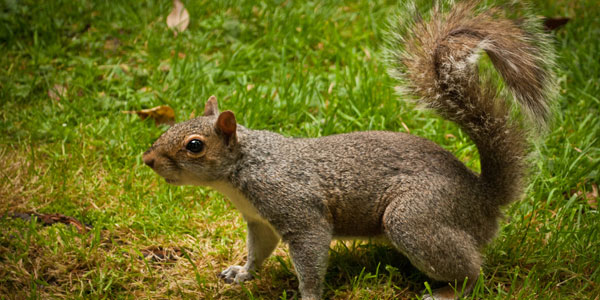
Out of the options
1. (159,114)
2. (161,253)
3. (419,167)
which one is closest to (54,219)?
(161,253)

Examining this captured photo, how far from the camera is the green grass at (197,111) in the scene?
2.75 metres

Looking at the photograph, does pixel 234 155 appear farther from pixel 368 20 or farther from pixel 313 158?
pixel 368 20

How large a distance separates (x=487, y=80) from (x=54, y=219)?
7.26 feet

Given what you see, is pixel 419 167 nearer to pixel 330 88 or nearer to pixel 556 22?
pixel 330 88

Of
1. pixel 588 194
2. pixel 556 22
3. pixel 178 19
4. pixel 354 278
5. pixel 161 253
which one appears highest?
pixel 556 22

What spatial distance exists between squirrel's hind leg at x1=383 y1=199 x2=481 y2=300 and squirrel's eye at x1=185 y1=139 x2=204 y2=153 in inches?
31.8

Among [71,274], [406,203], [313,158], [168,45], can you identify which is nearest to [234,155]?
[313,158]

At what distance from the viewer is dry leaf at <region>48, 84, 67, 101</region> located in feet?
13.1

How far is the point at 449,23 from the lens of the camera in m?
2.58

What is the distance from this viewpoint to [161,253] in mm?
2973

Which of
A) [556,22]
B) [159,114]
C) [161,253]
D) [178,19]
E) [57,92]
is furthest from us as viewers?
[178,19]

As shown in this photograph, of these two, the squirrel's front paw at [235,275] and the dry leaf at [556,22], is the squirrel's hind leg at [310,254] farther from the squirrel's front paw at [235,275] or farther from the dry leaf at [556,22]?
the dry leaf at [556,22]

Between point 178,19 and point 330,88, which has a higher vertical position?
point 178,19

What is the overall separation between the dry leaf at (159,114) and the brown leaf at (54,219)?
0.94m
